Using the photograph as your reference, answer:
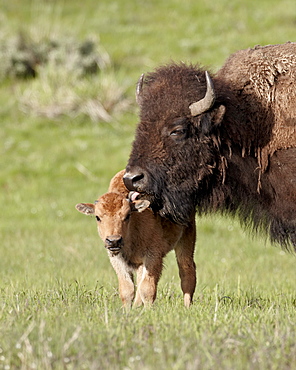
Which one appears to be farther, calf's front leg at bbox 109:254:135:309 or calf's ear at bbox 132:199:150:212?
calf's front leg at bbox 109:254:135:309

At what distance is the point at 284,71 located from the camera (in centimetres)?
695

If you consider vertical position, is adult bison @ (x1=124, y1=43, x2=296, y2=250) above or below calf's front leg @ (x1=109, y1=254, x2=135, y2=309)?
above

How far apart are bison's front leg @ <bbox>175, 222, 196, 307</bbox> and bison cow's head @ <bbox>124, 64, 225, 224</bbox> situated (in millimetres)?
824

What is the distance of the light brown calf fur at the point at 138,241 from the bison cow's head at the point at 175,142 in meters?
0.30

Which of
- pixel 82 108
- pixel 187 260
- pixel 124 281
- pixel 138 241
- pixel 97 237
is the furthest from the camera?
pixel 82 108

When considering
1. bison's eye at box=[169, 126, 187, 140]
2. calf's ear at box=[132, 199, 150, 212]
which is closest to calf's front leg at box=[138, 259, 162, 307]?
calf's ear at box=[132, 199, 150, 212]

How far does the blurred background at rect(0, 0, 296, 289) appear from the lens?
11117mm

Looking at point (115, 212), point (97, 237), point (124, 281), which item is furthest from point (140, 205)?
point (97, 237)

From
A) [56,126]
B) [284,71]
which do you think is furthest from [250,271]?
[56,126]

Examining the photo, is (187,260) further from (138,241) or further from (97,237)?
(97,237)

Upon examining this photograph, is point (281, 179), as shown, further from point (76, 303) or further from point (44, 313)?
point (44, 313)

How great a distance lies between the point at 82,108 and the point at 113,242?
13701 millimetres

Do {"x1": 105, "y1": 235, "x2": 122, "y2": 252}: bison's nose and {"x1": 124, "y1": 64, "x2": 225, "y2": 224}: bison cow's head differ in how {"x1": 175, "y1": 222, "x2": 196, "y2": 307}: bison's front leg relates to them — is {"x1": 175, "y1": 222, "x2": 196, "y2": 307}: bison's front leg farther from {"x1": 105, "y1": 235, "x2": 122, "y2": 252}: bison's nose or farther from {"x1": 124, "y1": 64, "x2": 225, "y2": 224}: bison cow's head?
{"x1": 105, "y1": 235, "x2": 122, "y2": 252}: bison's nose

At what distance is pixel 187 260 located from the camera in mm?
7738
